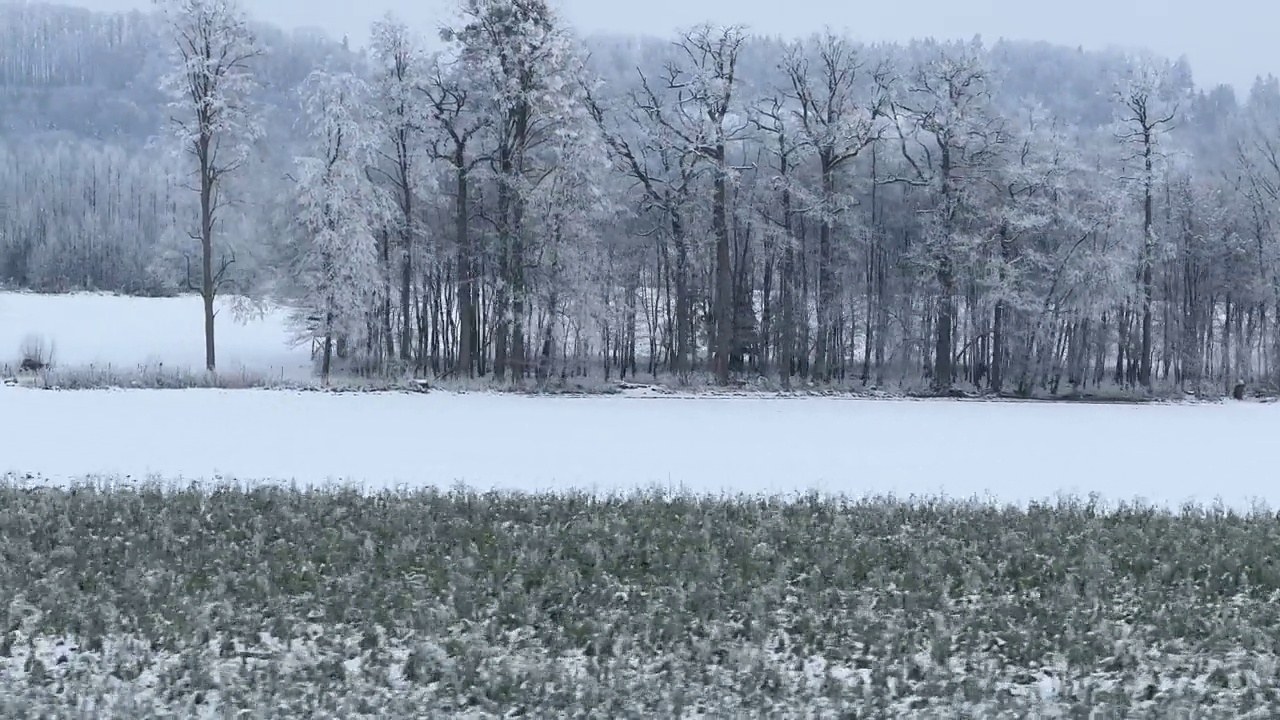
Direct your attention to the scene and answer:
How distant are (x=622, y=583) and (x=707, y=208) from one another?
31374 mm

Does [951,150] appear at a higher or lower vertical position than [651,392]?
higher

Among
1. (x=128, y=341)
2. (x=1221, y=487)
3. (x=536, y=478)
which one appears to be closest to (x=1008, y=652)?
(x=536, y=478)

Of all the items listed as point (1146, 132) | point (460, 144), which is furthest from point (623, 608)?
point (1146, 132)

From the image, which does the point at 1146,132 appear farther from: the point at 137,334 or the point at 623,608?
the point at 137,334

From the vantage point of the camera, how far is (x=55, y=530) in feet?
42.0

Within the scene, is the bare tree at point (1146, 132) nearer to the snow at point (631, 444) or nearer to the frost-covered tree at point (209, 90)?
the snow at point (631, 444)

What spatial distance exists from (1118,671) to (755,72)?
38702mm

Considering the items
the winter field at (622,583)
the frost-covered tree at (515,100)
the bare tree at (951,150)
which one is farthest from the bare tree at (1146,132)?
the winter field at (622,583)

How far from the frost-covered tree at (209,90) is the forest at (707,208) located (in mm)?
106

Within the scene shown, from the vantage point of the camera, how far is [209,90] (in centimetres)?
3744

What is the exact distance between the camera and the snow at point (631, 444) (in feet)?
59.0

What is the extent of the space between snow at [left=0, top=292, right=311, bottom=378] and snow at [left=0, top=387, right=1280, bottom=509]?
12.4 metres

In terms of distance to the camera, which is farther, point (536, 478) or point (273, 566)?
point (536, 478)

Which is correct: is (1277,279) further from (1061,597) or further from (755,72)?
(1061,597)
